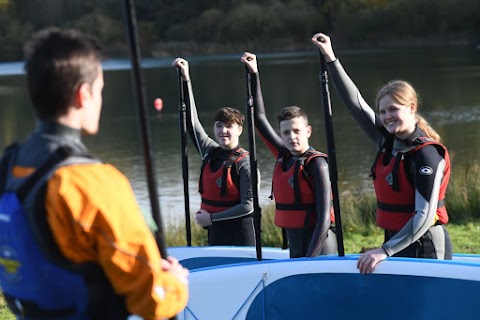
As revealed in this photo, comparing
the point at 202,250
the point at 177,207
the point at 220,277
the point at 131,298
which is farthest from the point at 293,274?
the point at 177,207

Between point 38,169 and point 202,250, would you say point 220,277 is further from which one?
point 38,169

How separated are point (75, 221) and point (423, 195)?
2.12 m

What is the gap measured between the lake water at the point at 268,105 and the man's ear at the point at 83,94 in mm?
4001

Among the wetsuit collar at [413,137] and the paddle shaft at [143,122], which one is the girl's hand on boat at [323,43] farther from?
the paddle shaft at [143,122]

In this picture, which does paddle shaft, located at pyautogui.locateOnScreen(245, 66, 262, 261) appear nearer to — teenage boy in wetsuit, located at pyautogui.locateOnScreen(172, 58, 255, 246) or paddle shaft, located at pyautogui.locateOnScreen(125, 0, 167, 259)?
teenage boy in wetsuit, located at pyautogui.locateOnScreen(172, 58, 255, 246)

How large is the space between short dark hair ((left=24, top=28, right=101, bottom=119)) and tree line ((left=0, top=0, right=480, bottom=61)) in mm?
38030

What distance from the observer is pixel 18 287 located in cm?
198

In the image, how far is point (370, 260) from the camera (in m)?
3.80

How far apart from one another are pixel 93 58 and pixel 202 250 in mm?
3467

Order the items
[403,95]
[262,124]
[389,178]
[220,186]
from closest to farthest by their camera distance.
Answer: [403,95] < [389,178] < [262,124] < [220,186]

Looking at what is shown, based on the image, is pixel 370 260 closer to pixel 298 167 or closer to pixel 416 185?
pixel 416 185

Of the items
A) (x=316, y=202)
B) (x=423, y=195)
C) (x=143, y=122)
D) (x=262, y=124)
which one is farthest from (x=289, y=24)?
(x=143, y=122)

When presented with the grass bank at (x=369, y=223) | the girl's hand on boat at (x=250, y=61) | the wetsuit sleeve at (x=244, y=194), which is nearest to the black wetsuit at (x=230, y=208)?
the wetsuit sleeve at (x=244, y=194)

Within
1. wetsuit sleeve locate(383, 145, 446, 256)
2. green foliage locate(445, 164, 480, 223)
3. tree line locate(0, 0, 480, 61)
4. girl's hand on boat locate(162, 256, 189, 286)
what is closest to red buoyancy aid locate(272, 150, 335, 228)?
wetsuit sleeve locate(383, 145, 446, 256)
